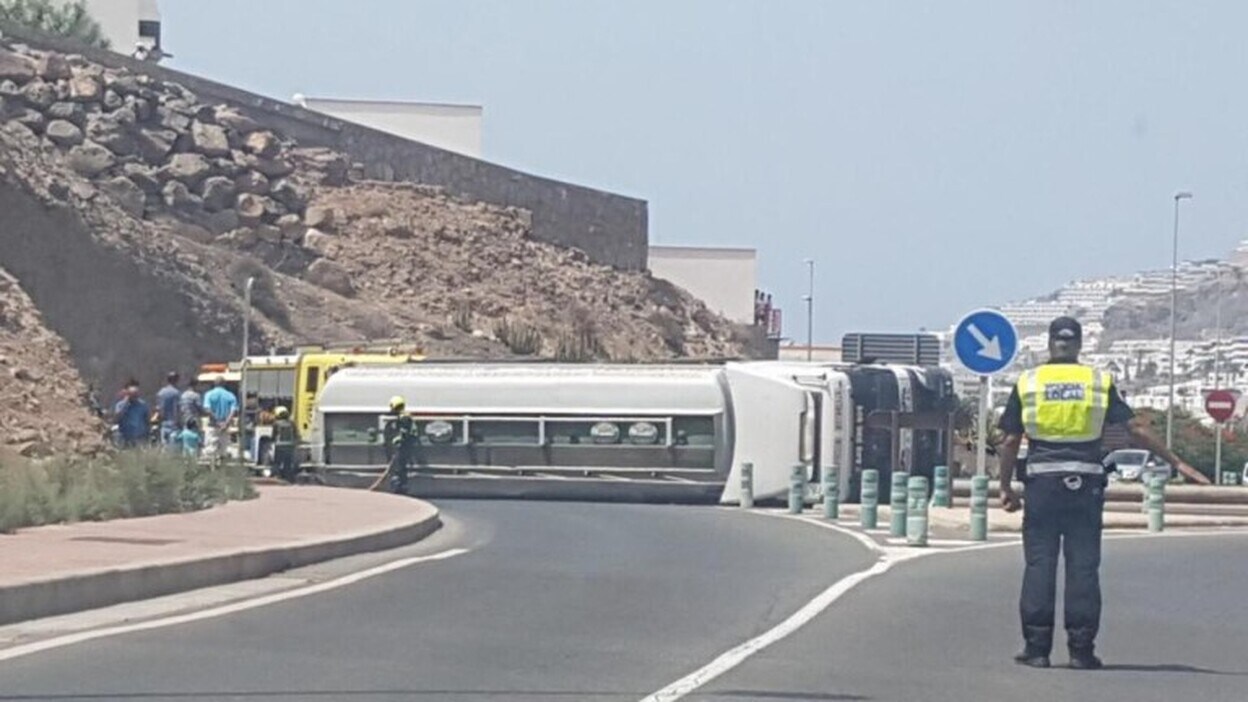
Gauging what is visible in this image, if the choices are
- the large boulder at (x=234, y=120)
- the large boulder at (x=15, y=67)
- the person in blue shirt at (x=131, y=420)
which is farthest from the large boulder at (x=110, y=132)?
the person in blue shirt at (x=131, y=420)

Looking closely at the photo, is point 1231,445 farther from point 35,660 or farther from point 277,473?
point 35,660

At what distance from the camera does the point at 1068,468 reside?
40.3 ft

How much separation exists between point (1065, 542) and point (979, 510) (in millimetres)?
12796

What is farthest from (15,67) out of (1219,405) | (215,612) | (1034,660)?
(1034,660)

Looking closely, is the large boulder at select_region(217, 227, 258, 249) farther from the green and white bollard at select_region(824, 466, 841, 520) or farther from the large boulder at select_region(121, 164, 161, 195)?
the green and white bollard at select_region(824, 466, 841, 520)

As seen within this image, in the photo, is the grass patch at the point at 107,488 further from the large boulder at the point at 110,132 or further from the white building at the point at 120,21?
the white building at the point at 120,21

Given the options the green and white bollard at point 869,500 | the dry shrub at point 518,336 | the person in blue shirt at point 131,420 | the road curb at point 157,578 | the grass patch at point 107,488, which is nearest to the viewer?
the road curb at point 157,578

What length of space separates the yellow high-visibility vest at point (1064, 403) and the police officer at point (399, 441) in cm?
2395

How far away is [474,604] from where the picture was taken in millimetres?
15758

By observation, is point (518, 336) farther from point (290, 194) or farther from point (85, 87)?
point (85, 87)

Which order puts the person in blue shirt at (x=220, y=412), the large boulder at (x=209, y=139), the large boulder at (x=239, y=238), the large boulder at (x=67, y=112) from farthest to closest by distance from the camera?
the large boulder at (x=239, y=238) → the large boulder at (x=209, y=139) → the large boulder at (x=67, y=112) → the person in blue shirt at (x=220, y=412)

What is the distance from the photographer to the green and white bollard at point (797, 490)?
31.9 m

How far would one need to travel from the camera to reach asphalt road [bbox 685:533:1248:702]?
38.4ft

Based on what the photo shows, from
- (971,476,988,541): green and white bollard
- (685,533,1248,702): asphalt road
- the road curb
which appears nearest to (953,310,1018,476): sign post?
(971,476,988,541): green and white bollard
